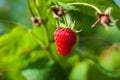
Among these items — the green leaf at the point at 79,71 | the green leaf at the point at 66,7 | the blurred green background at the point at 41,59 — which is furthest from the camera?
the green leaf at the point at 79,71

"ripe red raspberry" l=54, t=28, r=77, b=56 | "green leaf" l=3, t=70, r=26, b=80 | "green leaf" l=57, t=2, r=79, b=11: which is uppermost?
"green leaf" l=57, t=2, r=79, b=11

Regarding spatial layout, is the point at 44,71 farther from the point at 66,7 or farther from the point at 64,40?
the point at 66,7

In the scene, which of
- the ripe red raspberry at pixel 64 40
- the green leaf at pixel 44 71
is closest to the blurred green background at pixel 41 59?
the green leaf at pixel 44 71

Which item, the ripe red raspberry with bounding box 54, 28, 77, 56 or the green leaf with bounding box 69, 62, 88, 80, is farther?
the green leaf with bounding box 69, 62, 88, 80

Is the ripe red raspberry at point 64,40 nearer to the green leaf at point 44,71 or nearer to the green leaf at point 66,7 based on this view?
the green leaf at point 66,7

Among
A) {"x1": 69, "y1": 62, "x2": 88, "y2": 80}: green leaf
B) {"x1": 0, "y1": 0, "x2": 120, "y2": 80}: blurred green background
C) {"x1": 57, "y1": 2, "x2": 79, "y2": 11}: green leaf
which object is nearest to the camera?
{"x1": 57, "y1": 2, "x2": 79, "y2": 11}: green leaf

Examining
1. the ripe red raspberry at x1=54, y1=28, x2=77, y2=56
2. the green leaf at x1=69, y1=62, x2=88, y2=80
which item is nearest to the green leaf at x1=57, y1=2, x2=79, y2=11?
the ripe red raspberry at x1=54, y1=28, x2=77, y2=56

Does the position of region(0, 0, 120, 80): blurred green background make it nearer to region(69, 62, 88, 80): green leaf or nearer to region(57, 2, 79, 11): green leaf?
region(69, 62, 88, 80): green leaf

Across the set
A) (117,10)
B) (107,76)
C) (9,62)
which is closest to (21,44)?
(9,62)

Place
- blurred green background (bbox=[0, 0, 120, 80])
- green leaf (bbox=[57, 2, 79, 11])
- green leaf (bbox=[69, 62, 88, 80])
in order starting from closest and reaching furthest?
green leaf (bbox=[57, 2, 79, 11]) → blurred green background (bbox=[0, 0, 120, 80]) → green leaf (bbox=[69, 62, 88, 80])
